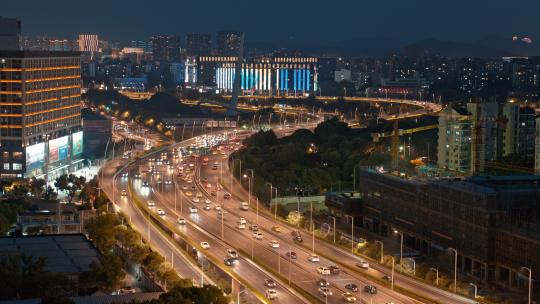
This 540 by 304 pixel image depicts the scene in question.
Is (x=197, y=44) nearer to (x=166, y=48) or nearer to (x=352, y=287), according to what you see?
(x=166, y=48)

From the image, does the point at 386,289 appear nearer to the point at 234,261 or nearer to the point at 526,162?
the point at 234,261

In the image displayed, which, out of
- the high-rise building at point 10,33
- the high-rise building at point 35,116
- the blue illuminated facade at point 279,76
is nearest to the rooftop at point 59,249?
the high-rise building at point 35,116

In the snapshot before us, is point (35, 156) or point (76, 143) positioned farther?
point (76, 143)

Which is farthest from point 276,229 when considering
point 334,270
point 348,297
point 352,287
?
point 348,297

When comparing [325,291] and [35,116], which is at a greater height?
[35,116]

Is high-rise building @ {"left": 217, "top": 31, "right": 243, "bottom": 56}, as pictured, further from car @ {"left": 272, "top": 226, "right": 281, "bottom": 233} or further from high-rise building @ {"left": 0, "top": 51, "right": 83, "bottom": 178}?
car @ {"left": 272, "top": 226, "right": 281, "bottom": 233}
